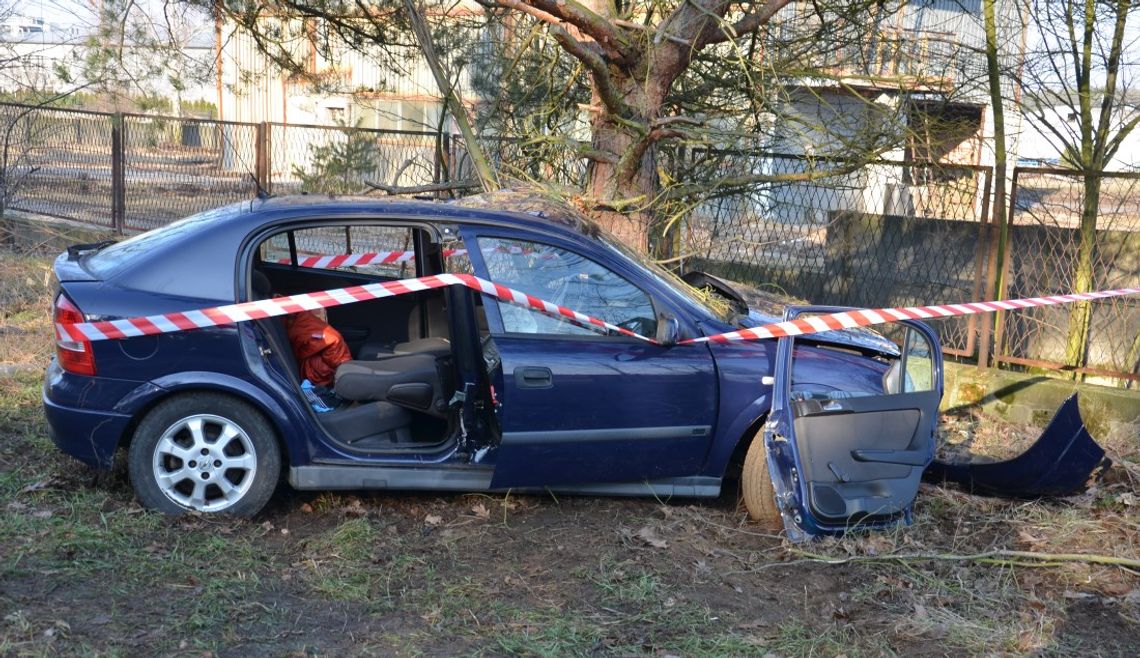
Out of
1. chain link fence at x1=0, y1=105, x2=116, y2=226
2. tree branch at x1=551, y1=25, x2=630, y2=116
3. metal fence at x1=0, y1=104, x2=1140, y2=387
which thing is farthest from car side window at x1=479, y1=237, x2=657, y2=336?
chain link fence at x1=0, y1=105, x2=116, y2=226

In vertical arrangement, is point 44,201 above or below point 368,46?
below

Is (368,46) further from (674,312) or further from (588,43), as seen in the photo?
(674,312)

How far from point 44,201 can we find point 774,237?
9.65 metres

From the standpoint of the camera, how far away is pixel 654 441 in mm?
5004

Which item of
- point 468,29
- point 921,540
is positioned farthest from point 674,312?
point 468,29

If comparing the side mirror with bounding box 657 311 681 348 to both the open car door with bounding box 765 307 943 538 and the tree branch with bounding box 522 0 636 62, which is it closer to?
the open car door with bounding box 765 307 943 538

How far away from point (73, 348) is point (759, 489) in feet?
10.7

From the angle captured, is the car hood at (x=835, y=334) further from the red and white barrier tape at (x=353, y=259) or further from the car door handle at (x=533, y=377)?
the red and white barrier tape at (x=353, y=259)

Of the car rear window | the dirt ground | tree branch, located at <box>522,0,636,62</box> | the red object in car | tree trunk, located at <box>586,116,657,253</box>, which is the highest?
tree branch, located at <box>522,0,636,62</box>

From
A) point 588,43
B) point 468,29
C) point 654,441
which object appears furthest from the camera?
point 468,29

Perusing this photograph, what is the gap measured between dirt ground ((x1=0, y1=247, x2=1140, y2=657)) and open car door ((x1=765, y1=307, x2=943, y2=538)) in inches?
6.5

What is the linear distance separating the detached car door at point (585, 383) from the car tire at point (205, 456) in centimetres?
108

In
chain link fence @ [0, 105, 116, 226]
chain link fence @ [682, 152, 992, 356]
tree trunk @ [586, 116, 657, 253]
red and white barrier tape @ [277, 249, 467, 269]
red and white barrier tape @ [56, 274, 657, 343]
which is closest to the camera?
red and white barrier tape @ [56, 274, 657, 343]

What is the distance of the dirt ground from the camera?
12.8ft
